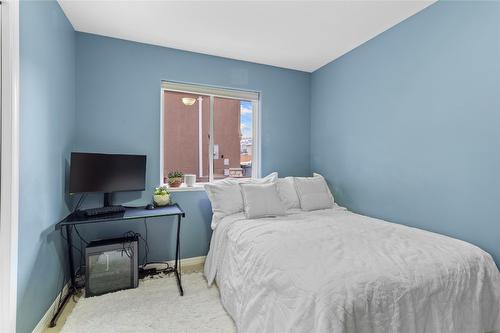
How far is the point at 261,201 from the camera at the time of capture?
8.46 ft

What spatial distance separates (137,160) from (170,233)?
946 mm

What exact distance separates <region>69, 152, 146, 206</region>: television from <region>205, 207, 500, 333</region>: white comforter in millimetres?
1348

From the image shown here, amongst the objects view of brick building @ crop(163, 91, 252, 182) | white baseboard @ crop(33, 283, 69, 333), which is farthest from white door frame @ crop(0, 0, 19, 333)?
view of brick building @ crop(163, 91, 252, 182)

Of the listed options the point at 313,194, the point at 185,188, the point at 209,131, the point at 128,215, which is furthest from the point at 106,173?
the point at 313,194

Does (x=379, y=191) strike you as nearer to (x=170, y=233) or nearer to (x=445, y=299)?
(x=445, y=299)

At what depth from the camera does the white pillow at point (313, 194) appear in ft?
9.41

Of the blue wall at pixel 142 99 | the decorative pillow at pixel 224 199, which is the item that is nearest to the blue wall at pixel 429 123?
the blue wall at pixel 142 99

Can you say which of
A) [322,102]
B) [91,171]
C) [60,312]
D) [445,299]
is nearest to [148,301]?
[60,312]

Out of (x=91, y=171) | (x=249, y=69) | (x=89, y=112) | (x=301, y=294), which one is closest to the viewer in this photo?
(x=301, y=294)

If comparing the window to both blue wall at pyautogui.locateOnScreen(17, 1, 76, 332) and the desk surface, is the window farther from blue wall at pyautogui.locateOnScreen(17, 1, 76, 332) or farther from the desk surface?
blue wall at pyautogui.locateOnScreen(17, 1, 76, 332)

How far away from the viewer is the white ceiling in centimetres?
213

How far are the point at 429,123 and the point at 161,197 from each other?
269cm

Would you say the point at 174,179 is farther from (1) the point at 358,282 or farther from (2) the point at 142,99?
(1) the point at 358,282

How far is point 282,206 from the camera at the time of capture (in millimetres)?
2676
